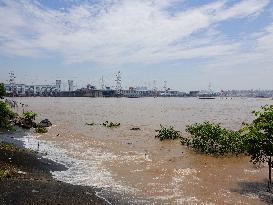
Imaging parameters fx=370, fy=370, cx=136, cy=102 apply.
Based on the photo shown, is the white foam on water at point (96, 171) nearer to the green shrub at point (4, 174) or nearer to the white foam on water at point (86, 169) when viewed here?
the white foam on water at point (86, 169)

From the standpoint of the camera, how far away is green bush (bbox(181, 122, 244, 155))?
24734mm

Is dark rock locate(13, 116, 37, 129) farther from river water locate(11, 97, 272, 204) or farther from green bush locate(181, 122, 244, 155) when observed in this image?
green bush locate(181, 122, 244, 155)

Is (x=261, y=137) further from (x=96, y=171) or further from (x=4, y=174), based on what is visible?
(x=4, y=174)

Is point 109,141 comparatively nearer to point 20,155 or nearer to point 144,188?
point 20,155

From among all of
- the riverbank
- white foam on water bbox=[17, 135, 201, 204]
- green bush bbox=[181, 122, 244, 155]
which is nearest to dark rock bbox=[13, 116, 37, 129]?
white foam on water bbox=[17, 135, 201, 204]

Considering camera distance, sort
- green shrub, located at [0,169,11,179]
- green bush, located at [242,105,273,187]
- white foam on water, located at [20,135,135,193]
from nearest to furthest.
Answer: green shrub, located at [0,169,11,179] → green bush, located at [242,105,273,187] → white foam on water, located at [20,135,135,193]

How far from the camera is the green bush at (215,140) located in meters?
24.7

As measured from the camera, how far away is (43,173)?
54.3 ft

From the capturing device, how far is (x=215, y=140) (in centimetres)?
2533

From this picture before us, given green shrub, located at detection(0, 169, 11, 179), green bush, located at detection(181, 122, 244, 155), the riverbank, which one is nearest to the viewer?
the riverbank

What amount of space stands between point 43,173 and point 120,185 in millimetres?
3492

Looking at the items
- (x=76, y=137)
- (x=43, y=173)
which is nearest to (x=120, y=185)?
(x=43, y=173)

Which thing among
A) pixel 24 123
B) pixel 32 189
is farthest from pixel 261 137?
pixel 24 123

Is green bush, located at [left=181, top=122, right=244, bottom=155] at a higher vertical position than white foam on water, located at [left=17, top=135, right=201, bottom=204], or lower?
higher
